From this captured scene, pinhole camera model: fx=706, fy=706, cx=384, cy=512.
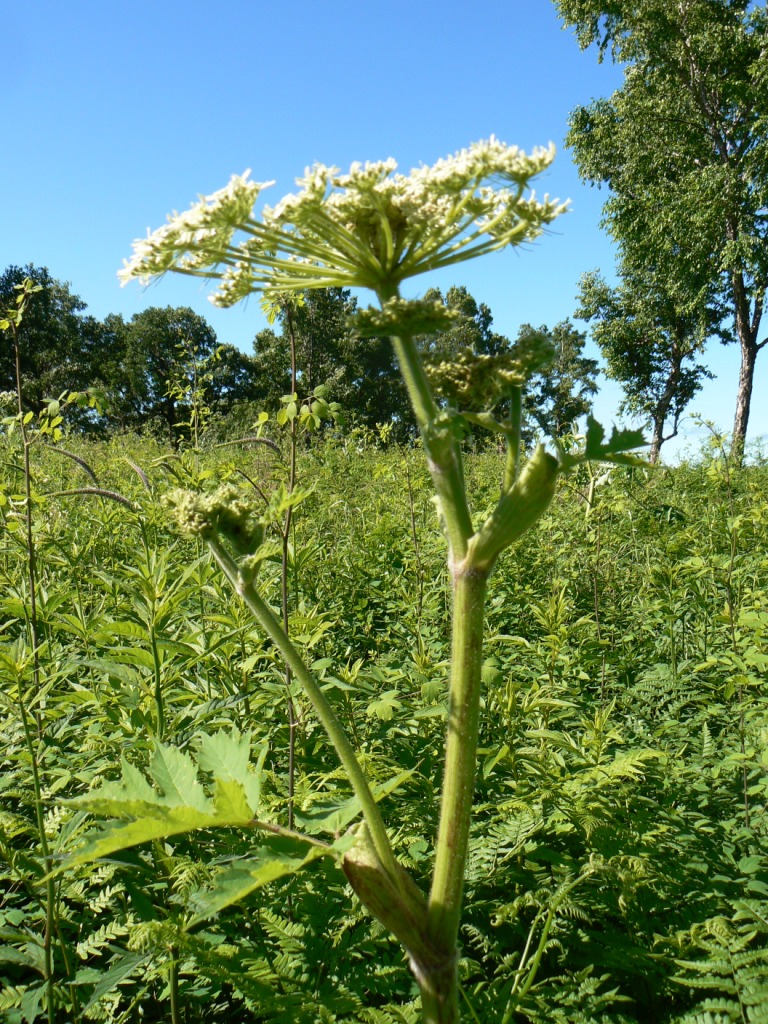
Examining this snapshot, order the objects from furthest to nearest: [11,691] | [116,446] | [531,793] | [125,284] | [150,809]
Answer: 1. [116,446]
2. [11,691]
3. [531,793]
4. [125,284]
5. [150,809]

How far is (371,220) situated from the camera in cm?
124

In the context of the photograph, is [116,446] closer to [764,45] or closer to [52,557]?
[52,557]

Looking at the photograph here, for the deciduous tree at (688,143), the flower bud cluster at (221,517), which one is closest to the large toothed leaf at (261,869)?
the flower bud cluster at (221,517)

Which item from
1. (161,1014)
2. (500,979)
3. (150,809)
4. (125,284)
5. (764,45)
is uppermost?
(764,45)

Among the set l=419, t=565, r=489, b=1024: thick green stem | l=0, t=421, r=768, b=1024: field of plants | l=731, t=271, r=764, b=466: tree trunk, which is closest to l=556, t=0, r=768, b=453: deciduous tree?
l=731, t=271, r=764, b=466: tree trunk

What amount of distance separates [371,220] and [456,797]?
0.99 metres

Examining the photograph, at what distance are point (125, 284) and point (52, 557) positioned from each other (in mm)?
3296

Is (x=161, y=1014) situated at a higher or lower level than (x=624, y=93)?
lower

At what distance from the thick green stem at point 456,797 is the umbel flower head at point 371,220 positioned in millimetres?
570

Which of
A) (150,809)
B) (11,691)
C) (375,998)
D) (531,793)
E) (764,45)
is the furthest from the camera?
(764,45)

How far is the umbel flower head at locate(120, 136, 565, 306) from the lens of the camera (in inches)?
47.0

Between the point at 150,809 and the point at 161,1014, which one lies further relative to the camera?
the point at 161,1014

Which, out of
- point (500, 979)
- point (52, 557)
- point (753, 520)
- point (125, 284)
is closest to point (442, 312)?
point (125, 284)

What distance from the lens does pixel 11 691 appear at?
2.84m
